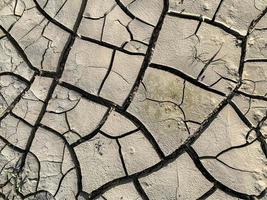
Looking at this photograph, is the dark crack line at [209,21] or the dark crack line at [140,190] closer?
the dark crack line at [140,190]

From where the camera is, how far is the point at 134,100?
167 inches

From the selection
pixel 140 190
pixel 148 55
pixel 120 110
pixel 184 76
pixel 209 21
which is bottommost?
pixel 140 190

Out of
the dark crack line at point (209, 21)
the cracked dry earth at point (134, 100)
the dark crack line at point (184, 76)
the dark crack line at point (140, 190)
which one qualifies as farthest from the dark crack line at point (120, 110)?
the dark crack line at point (209, 21)

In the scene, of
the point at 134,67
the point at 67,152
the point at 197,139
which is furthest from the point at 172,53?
the point at 67,152

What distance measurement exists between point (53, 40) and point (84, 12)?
29cm

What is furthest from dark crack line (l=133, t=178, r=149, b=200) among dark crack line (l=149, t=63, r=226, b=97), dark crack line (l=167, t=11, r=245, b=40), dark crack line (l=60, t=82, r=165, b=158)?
dark crack line (l=167, t=11, r=245, b=40)

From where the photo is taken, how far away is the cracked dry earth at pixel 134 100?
408 cm

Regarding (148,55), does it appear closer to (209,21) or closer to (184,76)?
(184,76)

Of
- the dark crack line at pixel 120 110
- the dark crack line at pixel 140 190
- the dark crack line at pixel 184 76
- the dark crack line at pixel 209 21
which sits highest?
the dark crack line at pixel 209 21

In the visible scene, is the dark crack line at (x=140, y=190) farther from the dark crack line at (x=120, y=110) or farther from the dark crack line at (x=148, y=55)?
the dark crack line at (x=148, y=55)

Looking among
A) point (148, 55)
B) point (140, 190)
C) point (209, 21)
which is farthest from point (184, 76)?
point (140, 190)

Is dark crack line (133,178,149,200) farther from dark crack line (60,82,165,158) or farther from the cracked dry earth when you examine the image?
dark crack line (60,82,165,158)

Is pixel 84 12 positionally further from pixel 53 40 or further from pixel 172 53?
pixel 172 53

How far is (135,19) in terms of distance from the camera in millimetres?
4359
